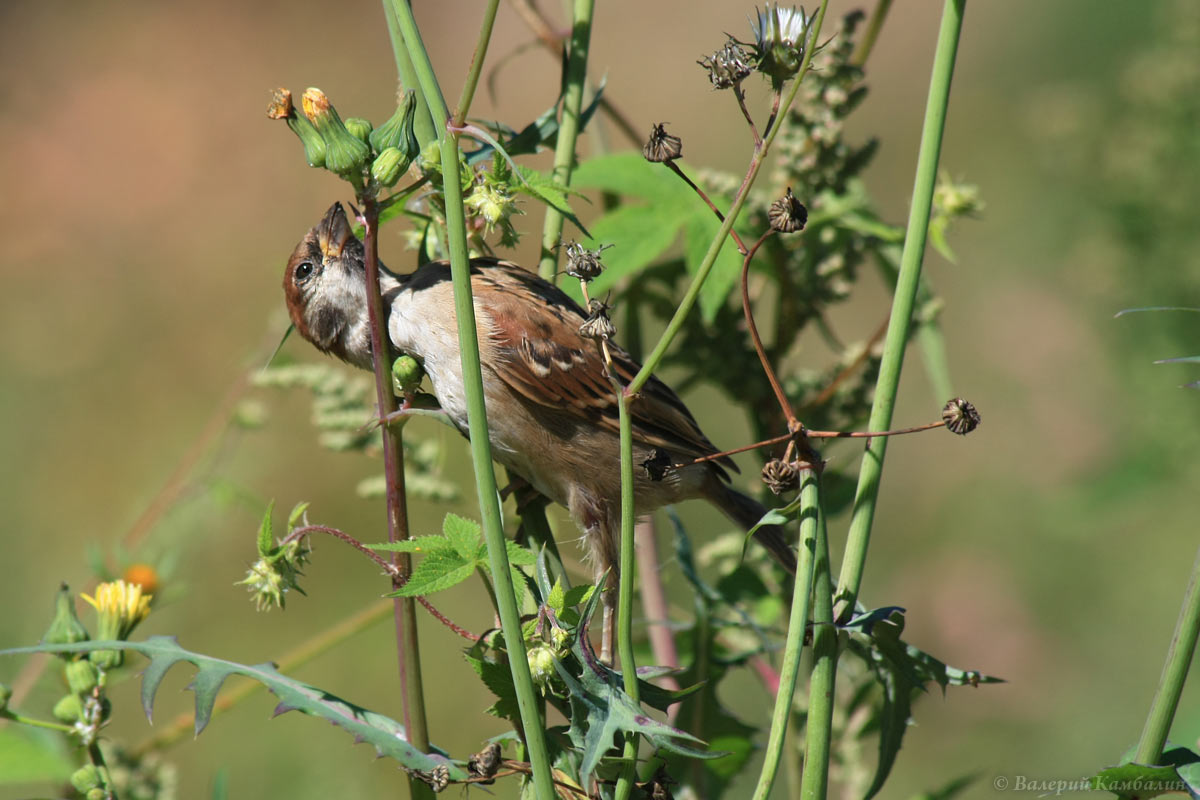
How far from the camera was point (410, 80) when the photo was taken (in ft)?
4.77

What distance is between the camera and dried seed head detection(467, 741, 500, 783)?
1262 mm

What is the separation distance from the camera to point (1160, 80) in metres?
3.97

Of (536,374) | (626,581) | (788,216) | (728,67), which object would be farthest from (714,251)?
(536,374)

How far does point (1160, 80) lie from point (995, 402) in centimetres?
277

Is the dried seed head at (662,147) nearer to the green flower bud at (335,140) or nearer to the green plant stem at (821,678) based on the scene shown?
the green flower bud at (335,140)

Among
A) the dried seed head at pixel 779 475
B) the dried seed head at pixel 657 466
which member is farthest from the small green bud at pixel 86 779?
the dried seed head at pixel 779 475

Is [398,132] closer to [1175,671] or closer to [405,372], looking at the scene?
[405,372]

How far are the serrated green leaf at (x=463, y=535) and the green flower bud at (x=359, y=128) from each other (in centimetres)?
47

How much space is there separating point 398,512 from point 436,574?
0.43 feet

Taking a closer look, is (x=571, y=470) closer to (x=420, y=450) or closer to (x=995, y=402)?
(x=420, y=450)

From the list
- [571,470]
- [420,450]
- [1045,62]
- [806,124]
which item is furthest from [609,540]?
[1045,62]

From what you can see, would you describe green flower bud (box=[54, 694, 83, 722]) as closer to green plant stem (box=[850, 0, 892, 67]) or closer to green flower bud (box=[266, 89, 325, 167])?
green flower bud (box=[266, 89, 325, 167])

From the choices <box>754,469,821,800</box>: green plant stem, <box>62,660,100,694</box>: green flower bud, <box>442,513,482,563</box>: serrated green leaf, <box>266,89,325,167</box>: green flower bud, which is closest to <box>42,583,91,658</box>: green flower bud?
<box>62,660,100,694</box>: green flower bud

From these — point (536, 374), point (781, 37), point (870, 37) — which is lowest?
point (781, 37)
